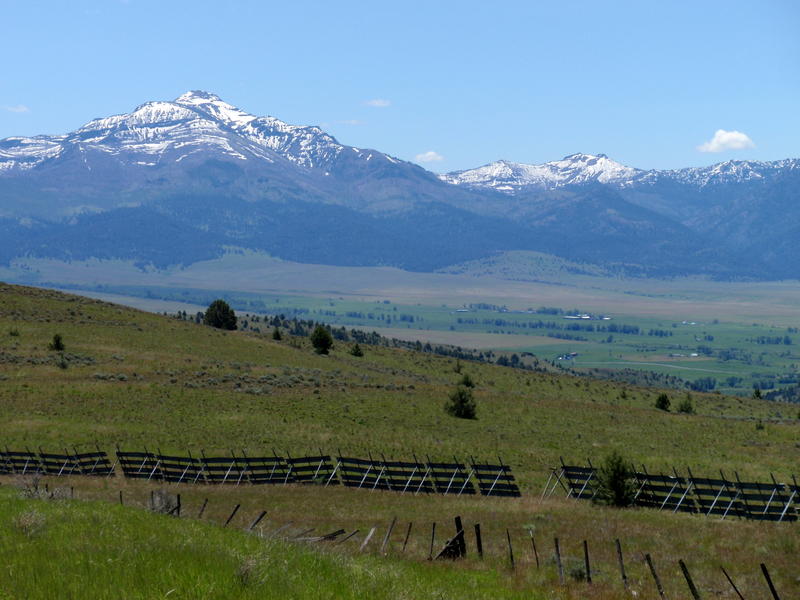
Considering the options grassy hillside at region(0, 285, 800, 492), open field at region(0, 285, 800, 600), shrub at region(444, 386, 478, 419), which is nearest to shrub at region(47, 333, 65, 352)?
grassy hillside at region(0, 285, 800, 492)

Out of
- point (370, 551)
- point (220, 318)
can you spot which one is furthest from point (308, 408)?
point (220, 318)

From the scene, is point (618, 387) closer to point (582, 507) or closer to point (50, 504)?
point (582, 507)

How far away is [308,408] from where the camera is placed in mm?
59375

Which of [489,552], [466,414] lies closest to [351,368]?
[466,414]

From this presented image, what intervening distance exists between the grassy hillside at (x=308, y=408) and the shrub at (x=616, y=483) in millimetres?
6569

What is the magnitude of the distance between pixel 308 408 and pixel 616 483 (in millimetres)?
30448

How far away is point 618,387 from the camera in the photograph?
297 ft

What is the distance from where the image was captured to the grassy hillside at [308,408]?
48.3 meters

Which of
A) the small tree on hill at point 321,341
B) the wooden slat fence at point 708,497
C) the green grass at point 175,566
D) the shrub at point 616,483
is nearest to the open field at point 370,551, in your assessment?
the green grass at point 175,566

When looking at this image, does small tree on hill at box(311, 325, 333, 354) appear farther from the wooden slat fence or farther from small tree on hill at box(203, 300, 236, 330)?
the wooden slat fence

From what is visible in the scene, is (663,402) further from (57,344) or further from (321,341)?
(57,344)

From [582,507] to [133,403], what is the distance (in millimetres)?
36720

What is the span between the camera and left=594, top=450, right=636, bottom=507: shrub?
32.7 m

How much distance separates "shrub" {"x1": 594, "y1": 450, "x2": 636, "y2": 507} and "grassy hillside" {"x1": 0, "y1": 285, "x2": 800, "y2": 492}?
6569mm
